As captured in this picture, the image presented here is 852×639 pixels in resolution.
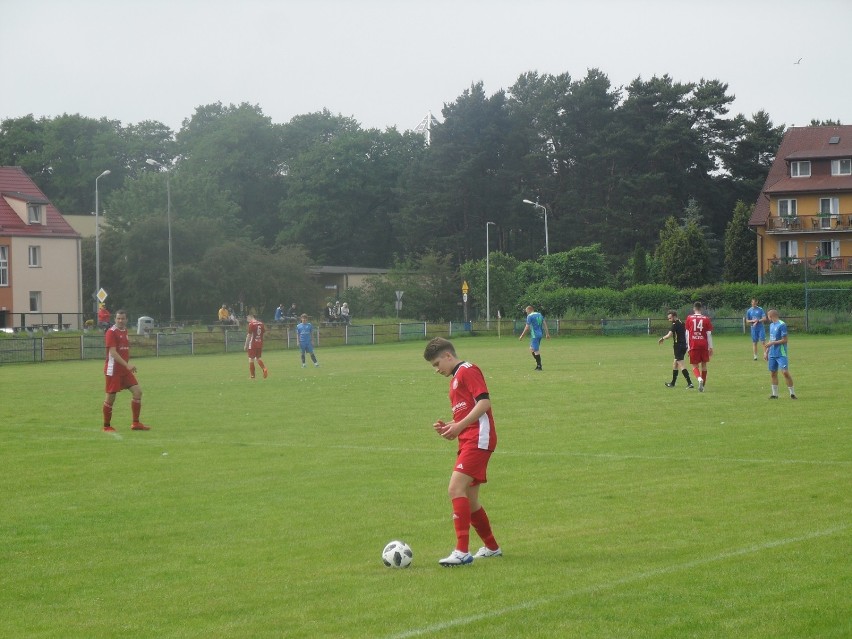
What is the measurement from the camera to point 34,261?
243 feet

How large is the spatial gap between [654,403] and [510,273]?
5884 cm

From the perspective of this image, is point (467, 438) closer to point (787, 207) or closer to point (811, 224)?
point (811, 224)

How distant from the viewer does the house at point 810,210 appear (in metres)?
78.4

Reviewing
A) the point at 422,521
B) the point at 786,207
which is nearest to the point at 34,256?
the point at 786,207

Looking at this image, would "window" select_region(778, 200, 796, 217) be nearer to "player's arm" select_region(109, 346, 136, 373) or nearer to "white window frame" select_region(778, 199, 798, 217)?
"white window frame" select_region(778, 199, 798, 217)

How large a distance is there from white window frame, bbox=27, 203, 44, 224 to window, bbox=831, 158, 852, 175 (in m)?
56.4

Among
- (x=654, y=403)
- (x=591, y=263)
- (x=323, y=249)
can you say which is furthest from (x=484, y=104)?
(x=654, y=403)

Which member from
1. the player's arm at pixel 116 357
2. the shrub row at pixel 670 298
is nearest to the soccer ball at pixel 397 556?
the player's arm at pixel 116 357

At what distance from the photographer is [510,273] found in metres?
81.5

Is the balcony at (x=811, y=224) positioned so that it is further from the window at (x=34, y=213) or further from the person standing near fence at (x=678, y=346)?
the person standing near fence at (x=678, y=346)

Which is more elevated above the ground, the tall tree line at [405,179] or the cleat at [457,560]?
the tall tree line at [405,179]

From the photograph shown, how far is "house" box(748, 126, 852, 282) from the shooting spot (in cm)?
7838

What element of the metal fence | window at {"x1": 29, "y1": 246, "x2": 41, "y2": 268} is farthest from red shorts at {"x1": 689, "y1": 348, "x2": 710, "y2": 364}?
window at {"x1": 29, "y1": 246, "x2": 41, "y2": 268}

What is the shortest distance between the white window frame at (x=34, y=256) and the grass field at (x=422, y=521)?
5279 centimetres
